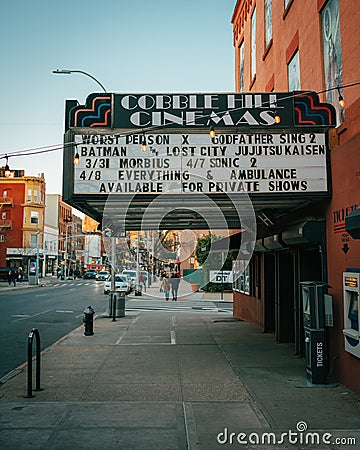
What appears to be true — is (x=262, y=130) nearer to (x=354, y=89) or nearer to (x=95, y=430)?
(x=354, y=89)

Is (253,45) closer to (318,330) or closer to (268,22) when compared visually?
(268,22)

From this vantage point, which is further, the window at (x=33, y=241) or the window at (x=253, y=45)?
the window at (x=33, y=241)

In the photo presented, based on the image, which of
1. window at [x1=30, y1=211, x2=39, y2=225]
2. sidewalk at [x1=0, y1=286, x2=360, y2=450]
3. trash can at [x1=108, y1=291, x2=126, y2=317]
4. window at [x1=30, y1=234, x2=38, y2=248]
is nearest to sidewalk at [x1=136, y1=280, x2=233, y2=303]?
trash can at [x1=108, y1=291, x2=126, y2=317]

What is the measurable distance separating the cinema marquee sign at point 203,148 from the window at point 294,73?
2833 millimetres

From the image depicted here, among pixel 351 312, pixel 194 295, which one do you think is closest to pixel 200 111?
pixel 351 312

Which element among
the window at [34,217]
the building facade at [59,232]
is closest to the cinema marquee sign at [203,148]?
the window at [34,217]

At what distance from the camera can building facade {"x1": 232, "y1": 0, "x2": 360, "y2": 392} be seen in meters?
7.84

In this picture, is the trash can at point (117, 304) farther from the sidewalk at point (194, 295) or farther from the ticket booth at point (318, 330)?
the ticket booth at point (318, 330)

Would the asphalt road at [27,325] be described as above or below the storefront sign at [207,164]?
below

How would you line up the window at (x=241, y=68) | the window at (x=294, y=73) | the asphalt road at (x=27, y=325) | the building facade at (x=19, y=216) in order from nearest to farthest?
the window at (x=294, y=73) < the asphalt road at (x=27, y=325) < the window at (x=241, y=68) < the building facade at (x=19, y=216)

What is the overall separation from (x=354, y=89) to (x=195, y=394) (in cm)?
532

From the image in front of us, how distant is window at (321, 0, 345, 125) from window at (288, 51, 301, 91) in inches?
73.8

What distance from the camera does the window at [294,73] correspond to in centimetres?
1140

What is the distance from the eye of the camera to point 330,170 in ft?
28.4
